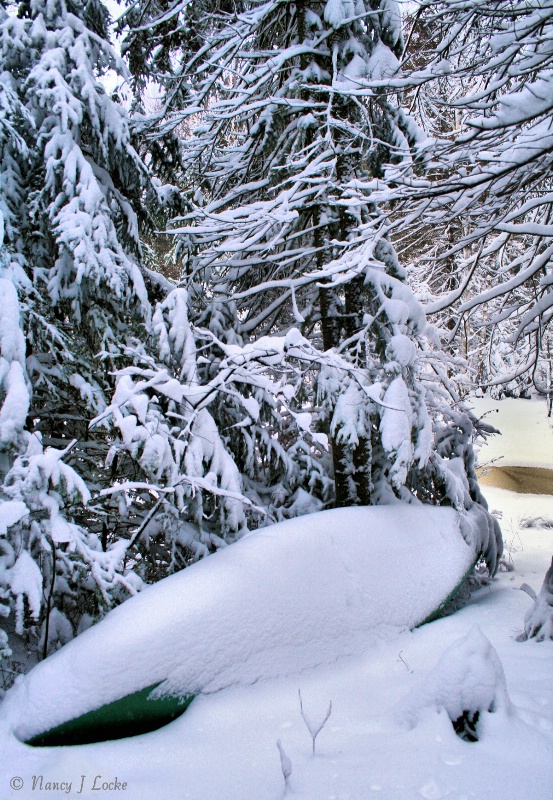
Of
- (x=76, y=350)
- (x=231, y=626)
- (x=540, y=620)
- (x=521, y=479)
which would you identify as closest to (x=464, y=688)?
(x=231, y=626)

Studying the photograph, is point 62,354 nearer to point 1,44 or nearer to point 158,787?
point 1,44

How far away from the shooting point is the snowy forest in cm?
346

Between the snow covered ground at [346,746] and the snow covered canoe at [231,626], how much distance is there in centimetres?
11

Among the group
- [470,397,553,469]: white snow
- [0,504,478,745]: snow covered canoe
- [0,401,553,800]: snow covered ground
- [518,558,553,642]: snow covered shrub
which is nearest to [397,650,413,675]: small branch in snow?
[0,401,553,800]: snow covered ground

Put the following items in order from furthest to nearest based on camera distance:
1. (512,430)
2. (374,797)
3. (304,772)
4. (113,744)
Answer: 1. (512,430)
2. (113,744)
3. (304,772)
4. (374,797)

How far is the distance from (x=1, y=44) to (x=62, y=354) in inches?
113

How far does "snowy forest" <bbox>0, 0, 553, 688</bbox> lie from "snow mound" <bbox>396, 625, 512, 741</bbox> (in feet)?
5.71

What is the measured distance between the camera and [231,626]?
3080 mm

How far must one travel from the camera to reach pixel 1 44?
14.9 feet

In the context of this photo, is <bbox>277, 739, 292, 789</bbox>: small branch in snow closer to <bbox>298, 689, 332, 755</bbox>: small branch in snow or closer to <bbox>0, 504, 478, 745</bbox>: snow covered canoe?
<bbox>298, 689, 332, 755</bbox>: small branch in snow

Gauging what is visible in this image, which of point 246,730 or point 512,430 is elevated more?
point 246,730

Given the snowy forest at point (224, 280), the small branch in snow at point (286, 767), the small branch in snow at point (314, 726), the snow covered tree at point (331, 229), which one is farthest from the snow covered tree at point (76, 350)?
the small branch in snow at point (286, 767)

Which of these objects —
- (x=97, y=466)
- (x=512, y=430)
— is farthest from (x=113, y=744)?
(x=512, y=430)

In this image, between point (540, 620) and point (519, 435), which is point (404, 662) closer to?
point (540, 620)
